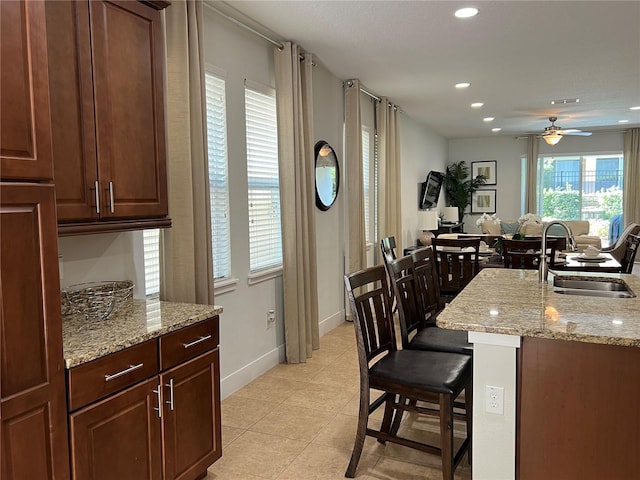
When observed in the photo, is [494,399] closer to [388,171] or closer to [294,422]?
[294,422]

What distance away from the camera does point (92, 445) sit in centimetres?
180

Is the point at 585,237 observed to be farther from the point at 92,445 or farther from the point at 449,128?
the point at 92,445

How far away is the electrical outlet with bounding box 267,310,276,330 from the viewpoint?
Answer: 13.7 ft

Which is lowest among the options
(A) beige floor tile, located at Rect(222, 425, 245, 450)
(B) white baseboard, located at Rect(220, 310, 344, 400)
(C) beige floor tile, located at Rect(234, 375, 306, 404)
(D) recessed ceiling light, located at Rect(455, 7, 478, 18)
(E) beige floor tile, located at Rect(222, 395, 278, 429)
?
(A) beige floor tile, located at Rect(222, 425, 245, 450)

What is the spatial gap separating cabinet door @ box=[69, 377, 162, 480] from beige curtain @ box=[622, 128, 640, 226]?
10309 mm

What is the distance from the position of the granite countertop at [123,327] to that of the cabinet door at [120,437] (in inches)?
7.5

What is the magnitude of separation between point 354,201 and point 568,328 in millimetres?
3805

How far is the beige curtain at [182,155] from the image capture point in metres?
2.83

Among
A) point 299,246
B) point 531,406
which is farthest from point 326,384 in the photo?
point 531,406

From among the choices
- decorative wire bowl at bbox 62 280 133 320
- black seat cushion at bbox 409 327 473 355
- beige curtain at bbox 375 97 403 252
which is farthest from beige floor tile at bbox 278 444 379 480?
beige curtain at bbox 375 97 403 252

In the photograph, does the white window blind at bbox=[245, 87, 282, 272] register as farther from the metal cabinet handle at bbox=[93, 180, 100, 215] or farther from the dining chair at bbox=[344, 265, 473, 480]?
the metal cabinet handle at bbox=[93, 180, 100, 215]

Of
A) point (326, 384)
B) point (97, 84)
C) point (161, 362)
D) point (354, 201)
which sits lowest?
point (326, 384)

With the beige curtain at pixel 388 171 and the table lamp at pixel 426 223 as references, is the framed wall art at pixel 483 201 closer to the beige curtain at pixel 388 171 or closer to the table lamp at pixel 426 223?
the table lamp at pixel 426 223

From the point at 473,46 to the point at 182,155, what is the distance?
9.20 ft
